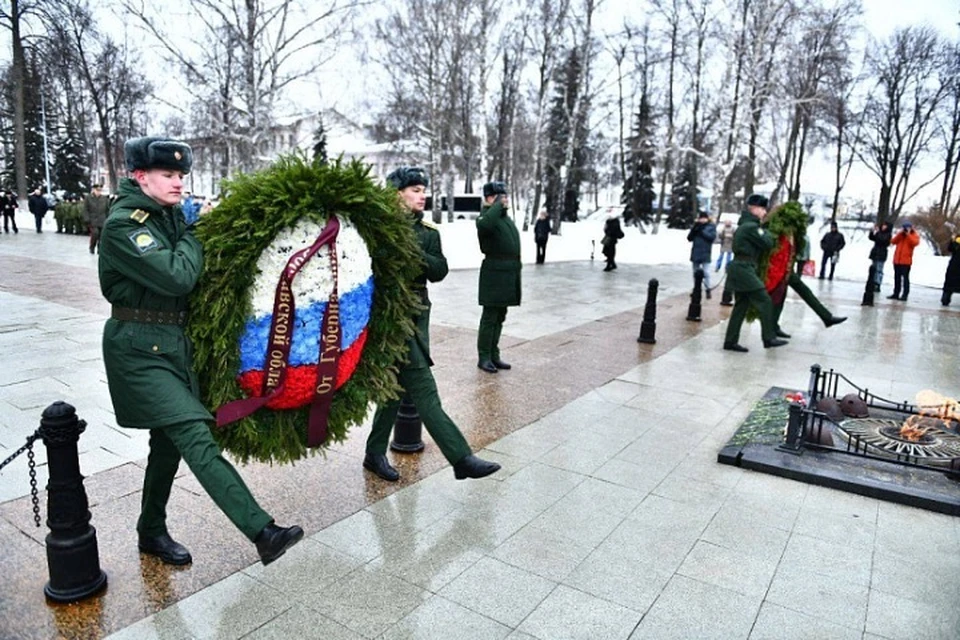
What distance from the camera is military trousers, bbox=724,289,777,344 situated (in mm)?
8766

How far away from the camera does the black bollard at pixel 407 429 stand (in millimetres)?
4965

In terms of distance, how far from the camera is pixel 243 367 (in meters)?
3.17

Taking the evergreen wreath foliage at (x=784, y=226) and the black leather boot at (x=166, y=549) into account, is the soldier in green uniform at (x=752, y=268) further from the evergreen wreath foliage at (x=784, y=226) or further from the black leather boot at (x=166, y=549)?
the black leather boot at (x=166, y=549)

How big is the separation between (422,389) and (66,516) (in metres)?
1.85

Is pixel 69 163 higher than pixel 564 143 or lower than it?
lower

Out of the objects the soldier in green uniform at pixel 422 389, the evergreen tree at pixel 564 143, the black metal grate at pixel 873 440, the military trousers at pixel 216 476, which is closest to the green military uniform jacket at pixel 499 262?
the soldier in green uniform at pixel 422 389

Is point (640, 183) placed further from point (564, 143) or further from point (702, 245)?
point (702, 245)

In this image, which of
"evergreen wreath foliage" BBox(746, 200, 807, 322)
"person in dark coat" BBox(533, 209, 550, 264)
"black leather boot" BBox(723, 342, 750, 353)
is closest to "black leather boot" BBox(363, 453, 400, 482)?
"black leather boot" BBox(723, 342, 750, 353)

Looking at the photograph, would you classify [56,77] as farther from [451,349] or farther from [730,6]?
[451,349]

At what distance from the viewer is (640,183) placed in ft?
159

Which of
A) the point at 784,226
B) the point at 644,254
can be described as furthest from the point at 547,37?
the point at 784,226

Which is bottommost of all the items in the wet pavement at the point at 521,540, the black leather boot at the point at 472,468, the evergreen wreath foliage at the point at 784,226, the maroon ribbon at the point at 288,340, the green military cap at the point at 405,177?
the wet pavement at the point at 521,540

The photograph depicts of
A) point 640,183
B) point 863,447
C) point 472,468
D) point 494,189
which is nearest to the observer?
point 472,468

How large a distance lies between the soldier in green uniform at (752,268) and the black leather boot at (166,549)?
7.27 meters
